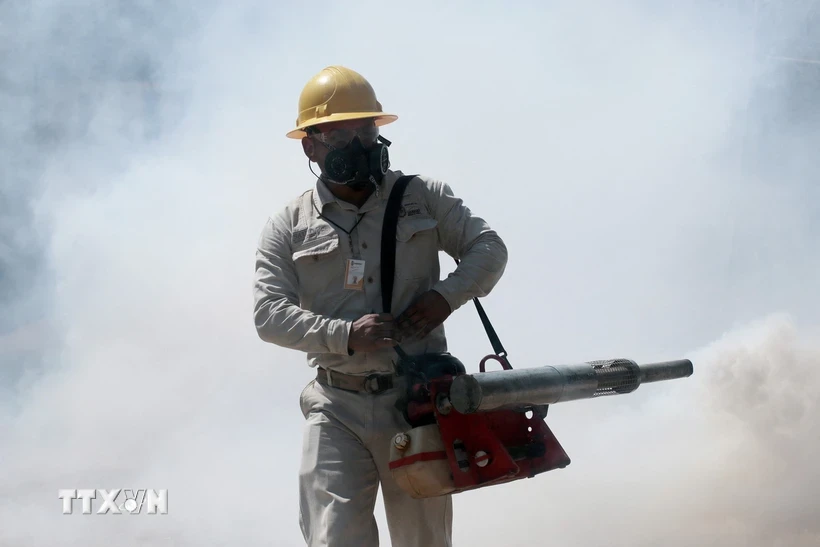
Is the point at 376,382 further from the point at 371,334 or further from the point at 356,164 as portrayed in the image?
the point at 356,164

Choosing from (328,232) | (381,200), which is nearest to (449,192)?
(381,200)

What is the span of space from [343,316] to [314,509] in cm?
90

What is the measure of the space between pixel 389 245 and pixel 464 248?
41cm

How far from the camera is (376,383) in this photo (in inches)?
174

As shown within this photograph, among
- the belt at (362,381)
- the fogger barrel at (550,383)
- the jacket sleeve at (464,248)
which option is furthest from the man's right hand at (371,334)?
the fogger barrel at (550,383)

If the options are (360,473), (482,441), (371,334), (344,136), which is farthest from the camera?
(344,136)

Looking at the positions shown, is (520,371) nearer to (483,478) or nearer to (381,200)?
(483,478)

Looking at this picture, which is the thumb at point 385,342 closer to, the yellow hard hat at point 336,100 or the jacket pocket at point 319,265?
the jacket pocket at point 319,265

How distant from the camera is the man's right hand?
4.22m

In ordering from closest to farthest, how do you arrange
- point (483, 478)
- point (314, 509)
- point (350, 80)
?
1. point (483, 478)
2. point (314, 509)
3. point (350, 80)

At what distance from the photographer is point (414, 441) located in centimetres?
402

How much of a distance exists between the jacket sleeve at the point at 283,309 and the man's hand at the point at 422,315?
281 mm

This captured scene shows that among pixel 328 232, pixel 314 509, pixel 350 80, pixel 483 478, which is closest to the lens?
pixel 483 478

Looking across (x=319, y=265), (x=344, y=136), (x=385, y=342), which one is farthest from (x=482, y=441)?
(x=344, y=136)
